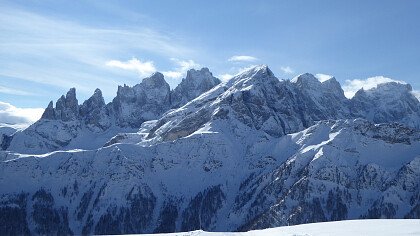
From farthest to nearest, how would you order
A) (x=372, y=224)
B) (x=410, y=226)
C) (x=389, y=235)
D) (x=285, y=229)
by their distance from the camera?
(x=285, y=229), (x=372, y=224), (x=410, y=226), (x=389, y=235)

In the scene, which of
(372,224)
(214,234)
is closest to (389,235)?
(372,224)

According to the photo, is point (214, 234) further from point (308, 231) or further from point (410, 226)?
point (410, 226)

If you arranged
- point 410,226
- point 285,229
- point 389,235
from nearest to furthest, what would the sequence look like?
point 389,235 < point 410,226 < point 285,229

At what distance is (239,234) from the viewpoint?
6956 centimetres

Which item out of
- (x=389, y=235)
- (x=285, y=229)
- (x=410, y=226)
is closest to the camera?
(x=389, y=235)

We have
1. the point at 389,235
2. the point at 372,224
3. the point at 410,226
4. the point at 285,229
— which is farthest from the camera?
the point at 285,229

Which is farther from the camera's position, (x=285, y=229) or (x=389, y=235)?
(x=285, y=229)

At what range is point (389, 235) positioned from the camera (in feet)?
180

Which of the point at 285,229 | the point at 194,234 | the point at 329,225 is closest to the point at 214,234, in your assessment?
the point at 194,234

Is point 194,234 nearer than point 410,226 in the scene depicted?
No

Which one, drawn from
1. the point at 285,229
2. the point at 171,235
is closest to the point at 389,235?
the point at 285,229

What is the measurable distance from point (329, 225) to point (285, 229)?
556 cm

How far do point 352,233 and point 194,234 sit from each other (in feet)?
63.3

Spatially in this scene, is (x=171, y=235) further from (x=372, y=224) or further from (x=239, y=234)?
(x=372, y=224)
